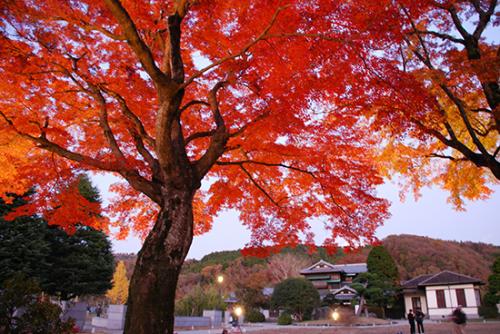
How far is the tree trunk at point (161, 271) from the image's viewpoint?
467cm

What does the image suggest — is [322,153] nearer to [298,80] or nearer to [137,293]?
[298,80]

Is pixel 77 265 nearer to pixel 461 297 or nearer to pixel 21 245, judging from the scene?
pixel 21 245

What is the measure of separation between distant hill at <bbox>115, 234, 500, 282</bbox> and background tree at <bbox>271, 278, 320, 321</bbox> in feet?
60.8

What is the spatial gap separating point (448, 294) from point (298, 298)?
1415cm

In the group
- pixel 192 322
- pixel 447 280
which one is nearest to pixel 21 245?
pixel 192 322

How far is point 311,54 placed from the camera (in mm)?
7195

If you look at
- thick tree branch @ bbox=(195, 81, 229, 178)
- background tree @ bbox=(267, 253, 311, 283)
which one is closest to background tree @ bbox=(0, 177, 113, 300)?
thick tree branch @ bbox=(195, 81, 229, 178)

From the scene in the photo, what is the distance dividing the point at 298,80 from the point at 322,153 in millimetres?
2349

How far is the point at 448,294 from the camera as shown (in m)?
31.1

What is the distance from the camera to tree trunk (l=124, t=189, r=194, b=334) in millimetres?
4668

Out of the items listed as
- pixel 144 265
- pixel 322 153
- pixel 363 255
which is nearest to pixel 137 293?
pixel 144 265

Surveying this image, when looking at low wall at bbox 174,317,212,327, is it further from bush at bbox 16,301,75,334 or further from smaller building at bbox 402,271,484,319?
smaller building at bbox 402,271,484,319

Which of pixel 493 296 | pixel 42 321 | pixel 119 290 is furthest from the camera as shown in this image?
pixel 119 290

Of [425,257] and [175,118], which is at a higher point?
[175,118]
